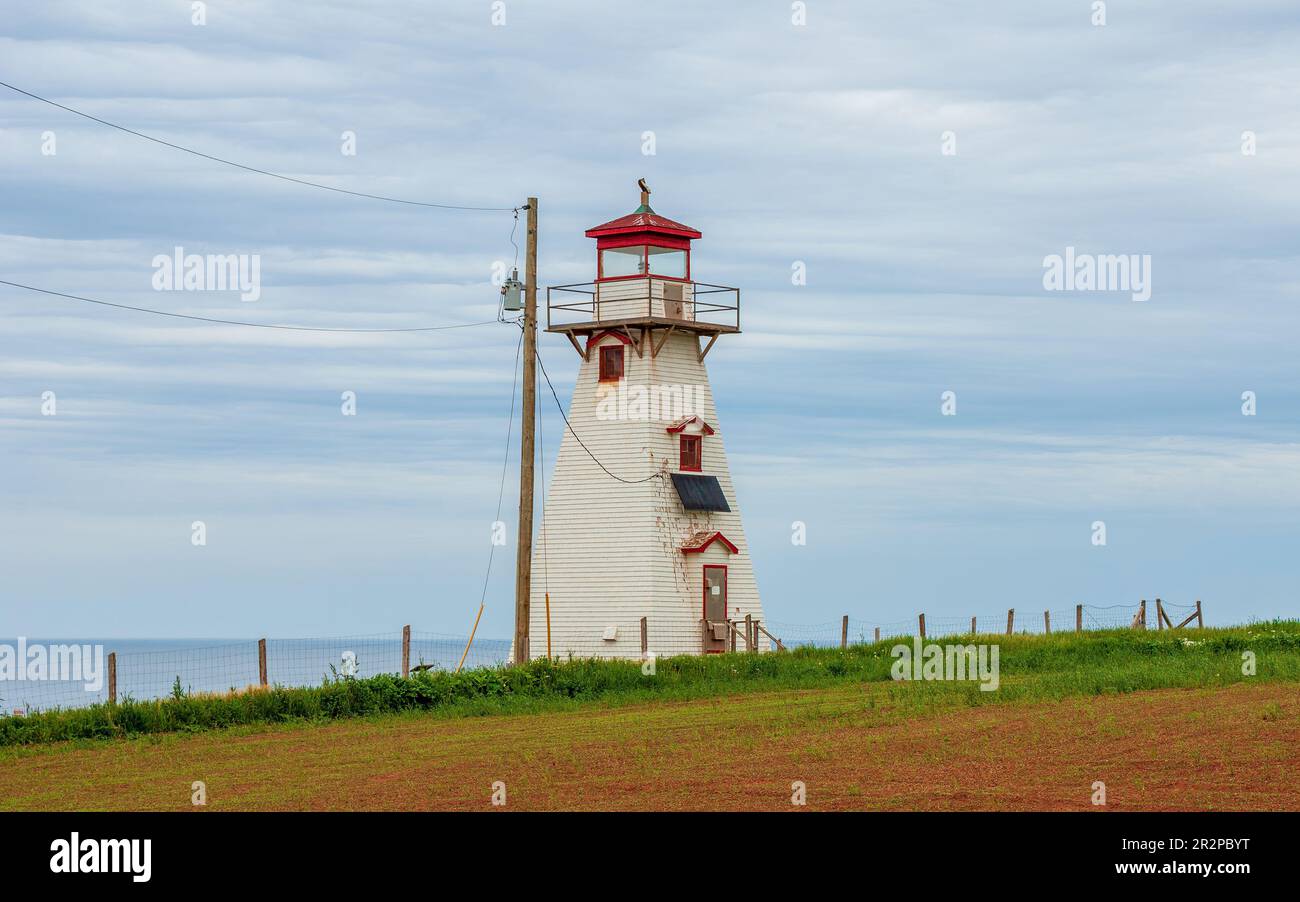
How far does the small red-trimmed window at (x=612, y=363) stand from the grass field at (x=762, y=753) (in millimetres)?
12476

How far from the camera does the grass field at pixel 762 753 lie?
727 inches

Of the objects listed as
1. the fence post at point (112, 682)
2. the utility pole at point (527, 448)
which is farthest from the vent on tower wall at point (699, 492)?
the fence post at point (112, 682)

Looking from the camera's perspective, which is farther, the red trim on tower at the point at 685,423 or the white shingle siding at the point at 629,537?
the red trim on tower at the point at 685,423

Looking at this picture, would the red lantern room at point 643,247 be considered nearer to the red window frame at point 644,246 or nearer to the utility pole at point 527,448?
the red window frame at point 644,246

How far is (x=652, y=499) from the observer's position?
4191 cm

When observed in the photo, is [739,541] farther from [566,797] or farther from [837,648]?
[566,797]

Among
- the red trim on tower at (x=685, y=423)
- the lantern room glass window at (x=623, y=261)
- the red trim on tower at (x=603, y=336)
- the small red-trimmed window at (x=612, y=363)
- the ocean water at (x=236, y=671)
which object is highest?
the lantern room glass window at (x=623, y=261)

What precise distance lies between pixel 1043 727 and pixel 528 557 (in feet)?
46.3

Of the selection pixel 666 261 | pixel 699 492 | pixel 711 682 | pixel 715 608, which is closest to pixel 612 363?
pixel 666 261

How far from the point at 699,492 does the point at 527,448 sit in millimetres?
9064

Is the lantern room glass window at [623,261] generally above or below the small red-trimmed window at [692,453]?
above

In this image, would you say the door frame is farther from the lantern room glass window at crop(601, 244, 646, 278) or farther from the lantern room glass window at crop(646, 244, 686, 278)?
the lantern room glass window at crop(601, 244, 646, 278)

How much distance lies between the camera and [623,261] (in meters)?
43.4
